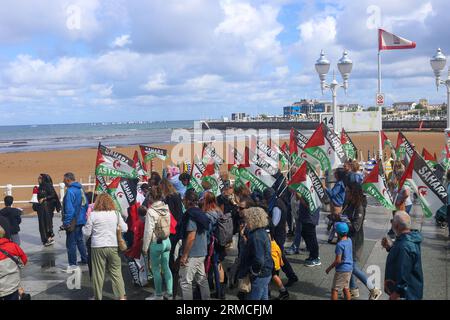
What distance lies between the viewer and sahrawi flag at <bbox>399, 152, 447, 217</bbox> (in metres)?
7.21

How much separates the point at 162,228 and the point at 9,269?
6.34ft

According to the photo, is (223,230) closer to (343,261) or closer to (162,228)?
(162,228)

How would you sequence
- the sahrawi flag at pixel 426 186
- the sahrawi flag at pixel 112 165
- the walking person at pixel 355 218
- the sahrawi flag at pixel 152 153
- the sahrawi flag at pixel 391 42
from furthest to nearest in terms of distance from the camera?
the sahrawi flag at pixel 391 42 → the sahrawi flag at pixel 152 153 → the sahrawi flag at pixel 112 165 → the sahrawi flag at pixel 426 186 → the walking person at pixel 355 218

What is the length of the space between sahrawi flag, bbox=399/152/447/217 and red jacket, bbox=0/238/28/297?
5.77 meters

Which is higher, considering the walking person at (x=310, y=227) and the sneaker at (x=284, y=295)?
the walking person at (x=310, y=227)

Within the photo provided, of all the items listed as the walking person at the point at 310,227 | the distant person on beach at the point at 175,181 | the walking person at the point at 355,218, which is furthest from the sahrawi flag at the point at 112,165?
the walking person at the point at 355,218

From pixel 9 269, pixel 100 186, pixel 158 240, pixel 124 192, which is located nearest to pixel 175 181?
pixel 100 186

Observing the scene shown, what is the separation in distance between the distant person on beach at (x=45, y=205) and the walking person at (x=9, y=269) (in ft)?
16.2

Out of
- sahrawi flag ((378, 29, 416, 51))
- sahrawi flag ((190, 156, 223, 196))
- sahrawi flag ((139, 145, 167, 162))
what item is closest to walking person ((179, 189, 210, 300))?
sahrawi flag ((190, 156, 223, 196))

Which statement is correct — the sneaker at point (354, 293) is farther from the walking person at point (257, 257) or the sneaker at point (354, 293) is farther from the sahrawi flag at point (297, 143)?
the sahrawi flag at point (297, 143)

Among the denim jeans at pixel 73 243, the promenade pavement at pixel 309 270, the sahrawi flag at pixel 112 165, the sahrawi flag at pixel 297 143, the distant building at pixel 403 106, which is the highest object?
the distant building at pixel 403 106

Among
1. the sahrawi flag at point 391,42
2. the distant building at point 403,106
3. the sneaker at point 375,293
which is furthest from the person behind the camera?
the distant building at point 403,106

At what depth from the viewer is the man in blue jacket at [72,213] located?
783cm
